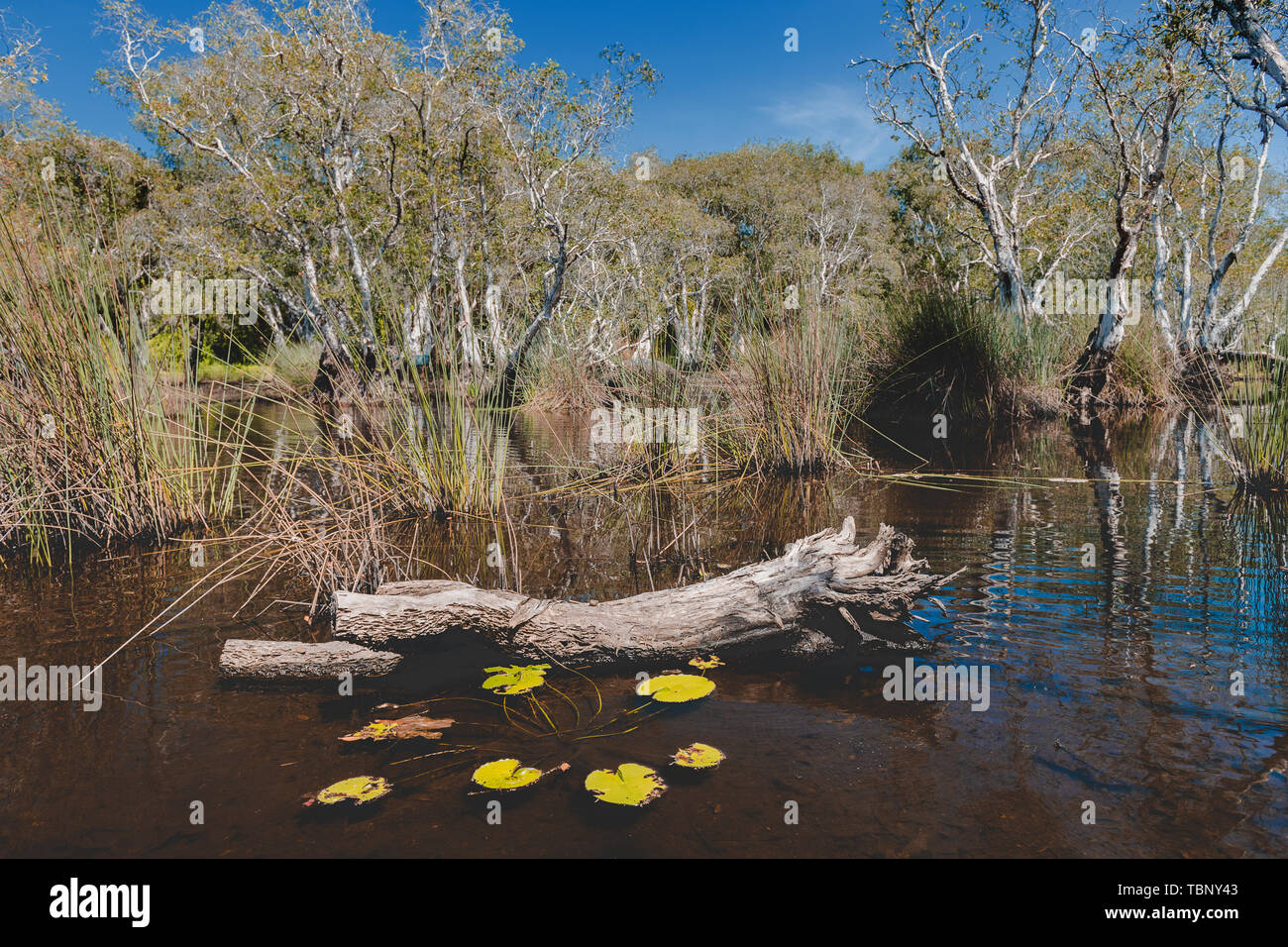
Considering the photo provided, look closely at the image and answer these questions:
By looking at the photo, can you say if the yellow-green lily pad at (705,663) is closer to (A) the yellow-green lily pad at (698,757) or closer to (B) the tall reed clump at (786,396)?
(A) the yellow-green lily pad at (698,757)

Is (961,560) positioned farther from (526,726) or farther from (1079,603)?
(526,726)

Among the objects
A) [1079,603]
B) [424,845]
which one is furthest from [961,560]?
[424,845]

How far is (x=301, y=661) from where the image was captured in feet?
7.45

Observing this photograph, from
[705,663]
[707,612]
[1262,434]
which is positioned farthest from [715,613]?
[1262,434]

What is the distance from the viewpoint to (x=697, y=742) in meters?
1.90

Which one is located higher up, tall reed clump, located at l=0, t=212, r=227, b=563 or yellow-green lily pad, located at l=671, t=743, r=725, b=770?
tall reed clump, located at l=0, t=212, r=227, b=563

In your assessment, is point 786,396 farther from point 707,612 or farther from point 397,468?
point 707,612

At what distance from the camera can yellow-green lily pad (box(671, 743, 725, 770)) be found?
5.84 ft

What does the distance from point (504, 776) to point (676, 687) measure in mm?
627

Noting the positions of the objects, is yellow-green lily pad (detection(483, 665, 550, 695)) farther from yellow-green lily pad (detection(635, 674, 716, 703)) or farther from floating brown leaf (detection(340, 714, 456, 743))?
yellow-green lily pad (detection(635, 674, 716, 703))

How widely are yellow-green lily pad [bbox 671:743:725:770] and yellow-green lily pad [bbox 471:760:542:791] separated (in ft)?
1.16

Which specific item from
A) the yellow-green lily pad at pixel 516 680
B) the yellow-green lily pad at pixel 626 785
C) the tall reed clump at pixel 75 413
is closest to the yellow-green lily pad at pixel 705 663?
the yellow-green lily pad at pixel 516 680

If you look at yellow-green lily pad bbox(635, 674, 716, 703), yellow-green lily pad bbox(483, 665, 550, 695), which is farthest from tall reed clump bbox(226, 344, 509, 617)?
yellow-green lily pad bbox(635, 674, 716, 703)

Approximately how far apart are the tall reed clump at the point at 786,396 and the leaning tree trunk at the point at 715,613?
2.88 meters
